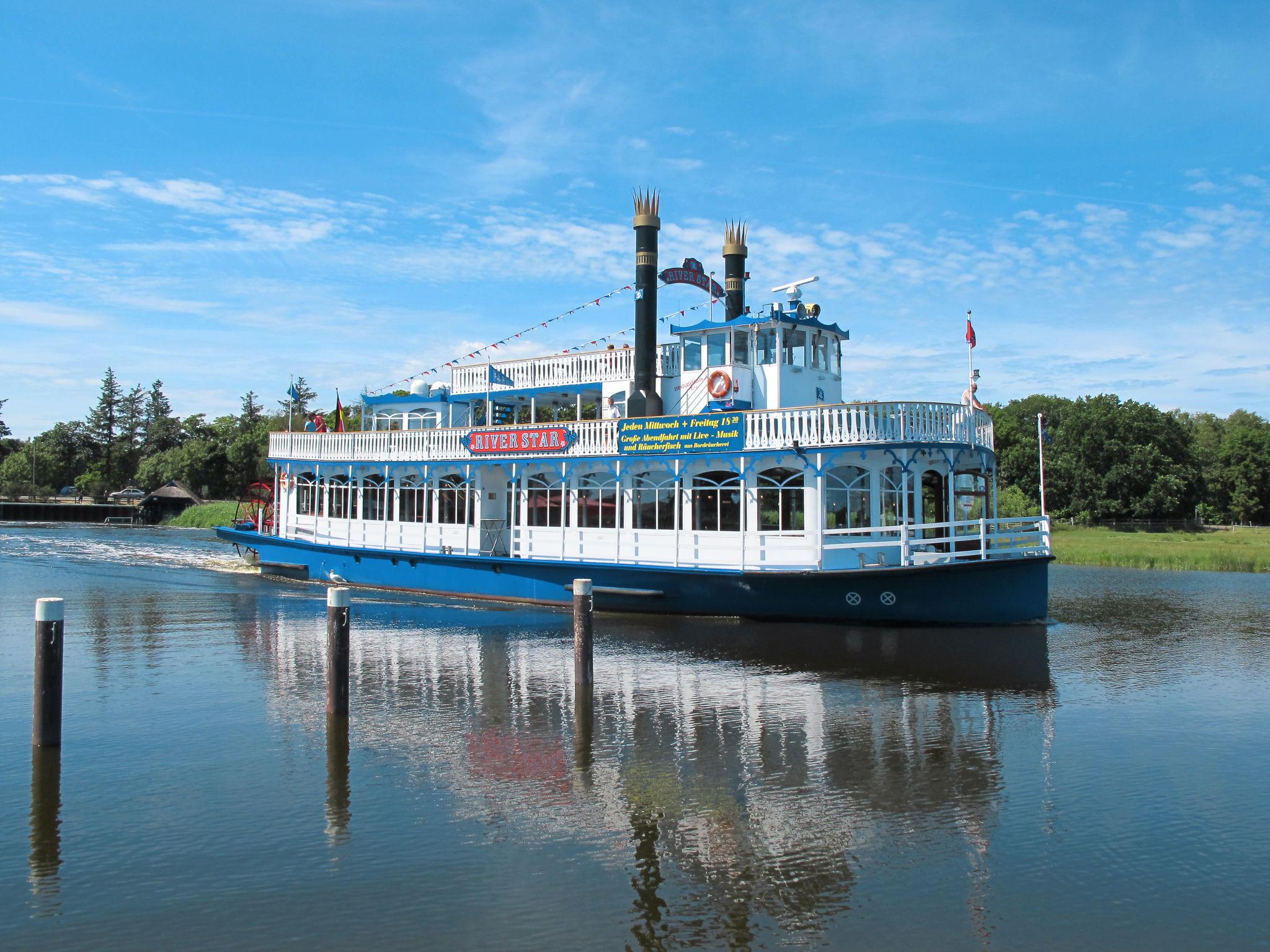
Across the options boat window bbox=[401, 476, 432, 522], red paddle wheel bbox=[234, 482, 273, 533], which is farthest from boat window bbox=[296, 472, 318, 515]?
boat window bbox=[401, 476, 432, 522]

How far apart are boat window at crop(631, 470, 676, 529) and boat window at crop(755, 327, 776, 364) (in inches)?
135

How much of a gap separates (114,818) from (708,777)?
18.9 feet

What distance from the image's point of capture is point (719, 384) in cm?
2231

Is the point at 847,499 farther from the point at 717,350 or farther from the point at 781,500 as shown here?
the point at 717,350

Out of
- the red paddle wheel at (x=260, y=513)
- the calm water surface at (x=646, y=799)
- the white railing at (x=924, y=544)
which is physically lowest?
the calm water surface at (x=646, y=799)

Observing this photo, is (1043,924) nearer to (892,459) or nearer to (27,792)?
(27,792)

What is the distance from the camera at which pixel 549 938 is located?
6879mm

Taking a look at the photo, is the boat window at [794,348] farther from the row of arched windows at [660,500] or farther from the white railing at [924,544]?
the white railing at [924,544]

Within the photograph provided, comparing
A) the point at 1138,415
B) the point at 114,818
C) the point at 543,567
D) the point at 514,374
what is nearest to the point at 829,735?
the point at 114,818

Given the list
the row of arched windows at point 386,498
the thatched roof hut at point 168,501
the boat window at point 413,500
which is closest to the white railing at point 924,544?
the row of arched windows at point 386,498

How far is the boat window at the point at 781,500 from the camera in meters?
20.8

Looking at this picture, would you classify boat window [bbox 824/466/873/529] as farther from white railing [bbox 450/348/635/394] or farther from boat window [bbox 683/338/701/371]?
white railing [bbox 450/348/635/394]

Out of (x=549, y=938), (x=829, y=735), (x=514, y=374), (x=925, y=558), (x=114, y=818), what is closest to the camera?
(x=549, y=938)

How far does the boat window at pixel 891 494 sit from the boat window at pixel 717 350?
4743mm
